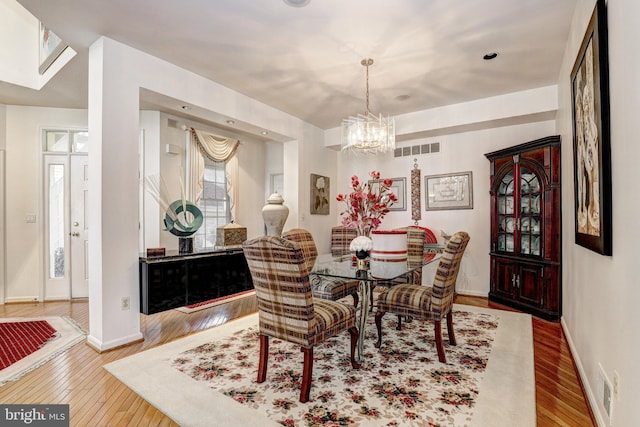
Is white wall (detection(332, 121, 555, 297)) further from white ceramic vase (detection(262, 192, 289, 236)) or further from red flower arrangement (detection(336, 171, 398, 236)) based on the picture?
red flower arrangement (detection(336, 171, 398, 236))

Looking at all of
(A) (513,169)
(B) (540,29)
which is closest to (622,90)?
(B) (540,29)

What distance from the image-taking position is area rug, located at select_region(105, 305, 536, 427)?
1.84 meters

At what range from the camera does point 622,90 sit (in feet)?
4.64

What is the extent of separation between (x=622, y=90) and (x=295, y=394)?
7.78 feet

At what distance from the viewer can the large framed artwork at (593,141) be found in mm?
1598

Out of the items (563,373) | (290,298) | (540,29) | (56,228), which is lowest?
(563,373)

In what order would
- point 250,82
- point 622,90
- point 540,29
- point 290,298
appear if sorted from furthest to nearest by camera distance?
point 250,82
point 540,29
point 290,298
point 622,90

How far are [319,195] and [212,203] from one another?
1.88m

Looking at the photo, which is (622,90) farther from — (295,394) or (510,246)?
(510,246)

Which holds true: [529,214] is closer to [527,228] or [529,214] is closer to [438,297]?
[527,228]

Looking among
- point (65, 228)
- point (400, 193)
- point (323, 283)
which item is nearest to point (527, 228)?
point (400, 193)

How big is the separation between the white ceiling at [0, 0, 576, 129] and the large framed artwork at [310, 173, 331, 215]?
5.39 feet

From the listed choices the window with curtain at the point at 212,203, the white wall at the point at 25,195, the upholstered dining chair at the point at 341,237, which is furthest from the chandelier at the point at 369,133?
the white wall at the point at 25,195

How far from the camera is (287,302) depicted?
202cm
